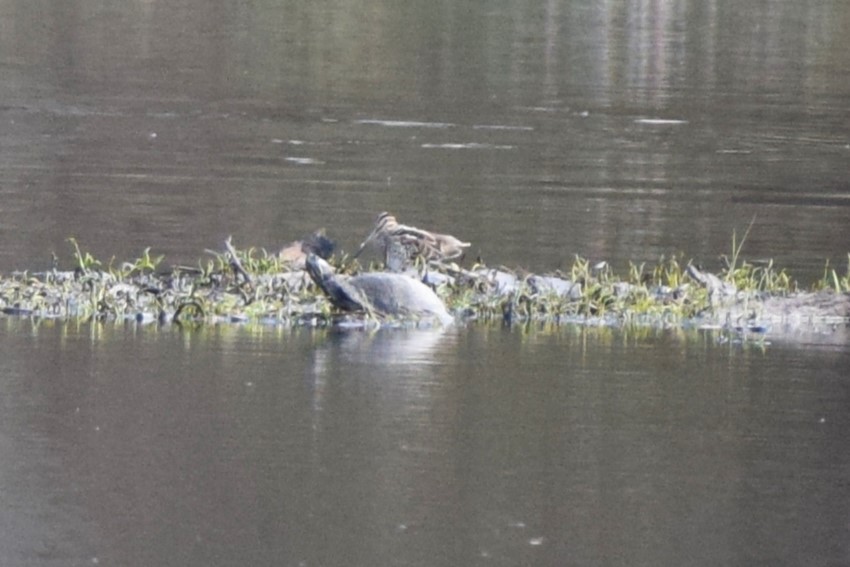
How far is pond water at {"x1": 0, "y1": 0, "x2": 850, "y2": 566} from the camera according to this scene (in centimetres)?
745

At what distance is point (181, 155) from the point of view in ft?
66.7

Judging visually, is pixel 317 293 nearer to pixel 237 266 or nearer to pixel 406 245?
pixel 237 266

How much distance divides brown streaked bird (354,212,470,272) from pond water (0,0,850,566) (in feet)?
3.48

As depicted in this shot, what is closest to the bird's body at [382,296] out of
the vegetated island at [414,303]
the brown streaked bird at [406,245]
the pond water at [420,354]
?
the vegetated island at [414,303]

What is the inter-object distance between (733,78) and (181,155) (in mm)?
14730

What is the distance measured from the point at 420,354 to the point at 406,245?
7.00 feet

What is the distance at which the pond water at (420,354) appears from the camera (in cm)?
745

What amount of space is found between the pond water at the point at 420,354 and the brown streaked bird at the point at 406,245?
3.48ft

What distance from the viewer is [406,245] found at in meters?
12.6

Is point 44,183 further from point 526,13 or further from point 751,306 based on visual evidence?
point 526,13

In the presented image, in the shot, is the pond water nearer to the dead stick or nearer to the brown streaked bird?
the dead stick

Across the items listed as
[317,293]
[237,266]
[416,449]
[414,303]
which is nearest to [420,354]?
[414,303]

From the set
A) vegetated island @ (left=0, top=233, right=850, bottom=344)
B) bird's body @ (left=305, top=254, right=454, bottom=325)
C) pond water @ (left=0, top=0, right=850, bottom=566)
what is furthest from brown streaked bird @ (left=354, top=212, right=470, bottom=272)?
pond water @ (left=0, top=0, right=850, bottom=566)

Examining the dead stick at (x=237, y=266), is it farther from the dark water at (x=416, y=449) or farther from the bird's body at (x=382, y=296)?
the dark water at (x=416, y=449)
